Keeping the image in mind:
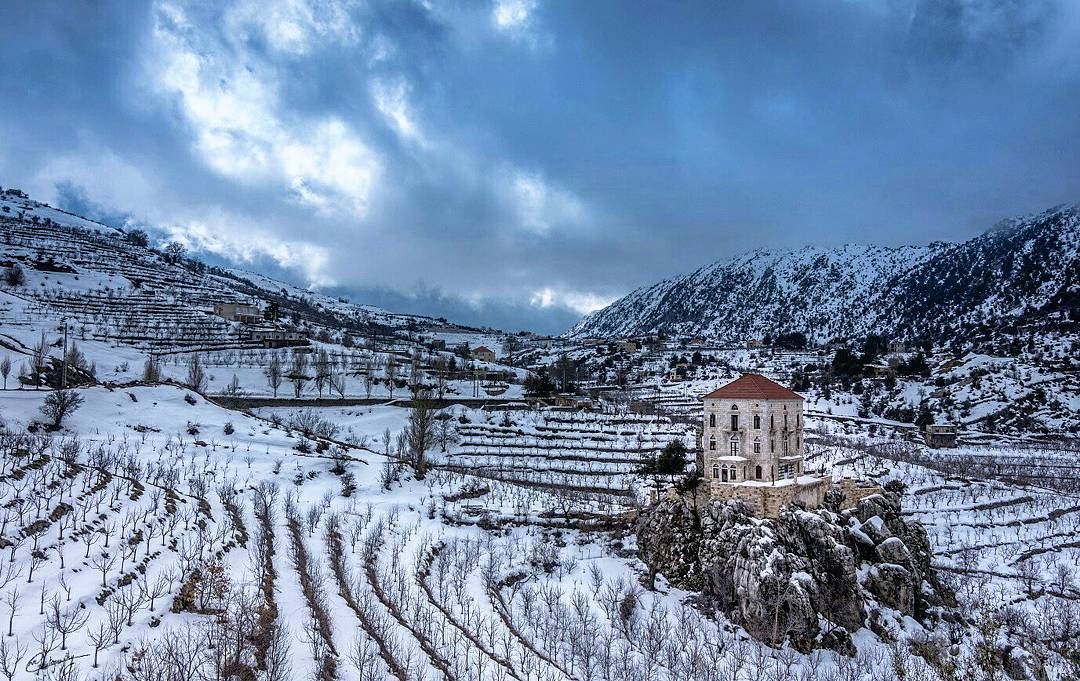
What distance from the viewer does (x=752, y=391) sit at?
43750 millimetres

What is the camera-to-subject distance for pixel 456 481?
55938mm

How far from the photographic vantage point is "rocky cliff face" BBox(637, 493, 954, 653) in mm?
33625

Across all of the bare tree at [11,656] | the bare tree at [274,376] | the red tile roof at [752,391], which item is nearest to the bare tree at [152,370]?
the bare tree at [274,376]

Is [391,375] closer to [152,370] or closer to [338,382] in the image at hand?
[338,382]

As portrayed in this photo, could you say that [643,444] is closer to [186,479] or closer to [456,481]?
[456,481]

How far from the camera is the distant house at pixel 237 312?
140 m

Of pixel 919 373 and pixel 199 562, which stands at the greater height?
pixel 919 373

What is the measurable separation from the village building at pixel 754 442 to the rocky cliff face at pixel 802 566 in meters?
1.96

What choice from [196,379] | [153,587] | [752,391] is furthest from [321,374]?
[153,587]

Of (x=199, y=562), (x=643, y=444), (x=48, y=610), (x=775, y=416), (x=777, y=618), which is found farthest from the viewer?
(x=643, y=444)

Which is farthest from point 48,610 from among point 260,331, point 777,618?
point 260,331

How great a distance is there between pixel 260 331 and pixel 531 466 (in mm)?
81490

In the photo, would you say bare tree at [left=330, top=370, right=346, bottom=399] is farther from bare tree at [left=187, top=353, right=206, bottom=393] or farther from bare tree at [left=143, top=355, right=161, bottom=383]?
bare tree at [left=143, top=355, right=161, bottom=383]

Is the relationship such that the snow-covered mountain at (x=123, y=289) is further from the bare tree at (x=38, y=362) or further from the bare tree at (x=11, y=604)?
the bare tree at (x=11, y=604)
